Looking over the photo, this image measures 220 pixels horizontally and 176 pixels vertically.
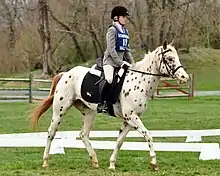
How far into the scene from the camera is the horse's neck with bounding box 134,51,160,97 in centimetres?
862

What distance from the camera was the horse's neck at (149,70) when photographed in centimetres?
862

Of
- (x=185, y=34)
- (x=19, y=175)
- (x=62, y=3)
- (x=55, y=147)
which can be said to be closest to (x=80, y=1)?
(x=62, y=3)

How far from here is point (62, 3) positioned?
149ft

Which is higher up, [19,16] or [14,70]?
[19,16]

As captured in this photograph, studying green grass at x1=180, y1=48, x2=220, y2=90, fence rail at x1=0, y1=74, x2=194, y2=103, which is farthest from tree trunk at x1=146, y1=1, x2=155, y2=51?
fence rail at x1=0, y1=74, x2=194, y2=103

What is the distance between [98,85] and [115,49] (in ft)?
2.17

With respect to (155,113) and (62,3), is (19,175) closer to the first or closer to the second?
(155,113)

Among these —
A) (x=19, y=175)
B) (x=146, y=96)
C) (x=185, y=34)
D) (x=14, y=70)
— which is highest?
(x=146, y=96)

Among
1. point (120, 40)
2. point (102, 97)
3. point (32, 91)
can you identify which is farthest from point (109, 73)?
point (32, 91)

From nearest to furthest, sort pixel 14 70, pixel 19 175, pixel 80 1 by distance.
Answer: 1. pixel 19 175
2. pixel 80 1
3. pixel 14 70

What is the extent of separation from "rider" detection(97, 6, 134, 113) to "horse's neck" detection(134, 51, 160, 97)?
23cm

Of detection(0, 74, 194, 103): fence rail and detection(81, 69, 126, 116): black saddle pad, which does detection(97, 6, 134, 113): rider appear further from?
detection(0, 74, 194, 103): fence rail

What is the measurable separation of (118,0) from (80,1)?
3451mm

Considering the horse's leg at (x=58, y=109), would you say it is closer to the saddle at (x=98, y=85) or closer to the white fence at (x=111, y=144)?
the saddle at (x=98, y=85)
